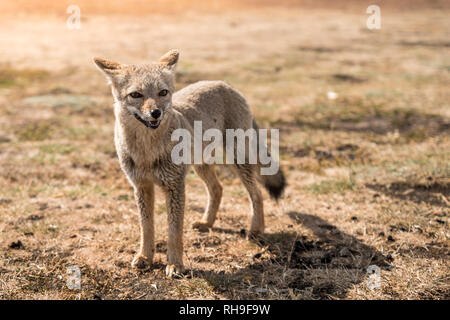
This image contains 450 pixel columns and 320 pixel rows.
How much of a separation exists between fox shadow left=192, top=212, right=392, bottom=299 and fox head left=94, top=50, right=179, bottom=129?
5.73 feet

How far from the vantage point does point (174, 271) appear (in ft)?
14.6

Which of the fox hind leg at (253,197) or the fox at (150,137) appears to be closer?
the fox at (150,137)

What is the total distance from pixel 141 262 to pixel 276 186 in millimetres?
2088

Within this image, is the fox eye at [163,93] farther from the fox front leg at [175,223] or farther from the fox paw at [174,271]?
the fox paw at [174,271]

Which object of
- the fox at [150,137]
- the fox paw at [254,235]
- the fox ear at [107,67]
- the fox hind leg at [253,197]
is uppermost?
the fox ear at [107,67]

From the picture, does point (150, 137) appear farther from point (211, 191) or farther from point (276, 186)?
point (276, 186)

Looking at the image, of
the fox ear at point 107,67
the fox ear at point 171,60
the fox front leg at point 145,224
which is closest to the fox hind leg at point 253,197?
the fox front leg at point 145,224

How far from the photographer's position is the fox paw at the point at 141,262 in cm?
462

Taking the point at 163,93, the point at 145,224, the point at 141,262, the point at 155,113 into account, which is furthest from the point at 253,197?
the point at 155,113

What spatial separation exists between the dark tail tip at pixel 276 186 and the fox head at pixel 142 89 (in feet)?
6.54

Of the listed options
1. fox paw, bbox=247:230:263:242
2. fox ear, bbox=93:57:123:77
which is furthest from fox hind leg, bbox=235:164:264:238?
fox ear, bbox=93:57:123:77

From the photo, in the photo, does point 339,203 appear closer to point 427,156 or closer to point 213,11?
point 427,156

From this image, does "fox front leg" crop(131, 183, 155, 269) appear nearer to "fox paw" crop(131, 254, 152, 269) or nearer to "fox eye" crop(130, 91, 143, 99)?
"fox paw" crop(131, 254, 152, 269)

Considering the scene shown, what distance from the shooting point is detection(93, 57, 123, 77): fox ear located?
14.3 feet
